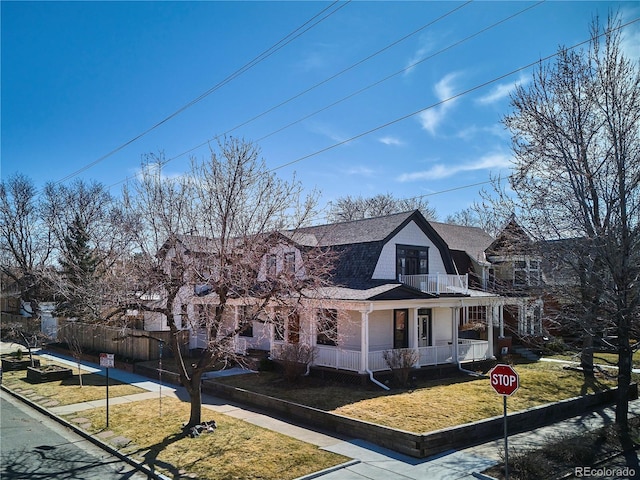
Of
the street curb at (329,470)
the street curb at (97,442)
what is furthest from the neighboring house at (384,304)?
the street curb at (329,470)

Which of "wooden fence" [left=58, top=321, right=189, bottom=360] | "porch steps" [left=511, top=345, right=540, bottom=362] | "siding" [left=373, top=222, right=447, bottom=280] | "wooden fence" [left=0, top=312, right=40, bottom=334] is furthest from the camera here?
"wooden fence" [left=0, top=312, right=40, bottom=334]

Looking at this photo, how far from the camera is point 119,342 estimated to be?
2534cm

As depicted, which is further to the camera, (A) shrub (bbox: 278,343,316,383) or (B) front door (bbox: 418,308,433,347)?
(B) front door (bbox: 418,308,433,347)

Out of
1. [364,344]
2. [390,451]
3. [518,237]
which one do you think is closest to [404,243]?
[364,344]

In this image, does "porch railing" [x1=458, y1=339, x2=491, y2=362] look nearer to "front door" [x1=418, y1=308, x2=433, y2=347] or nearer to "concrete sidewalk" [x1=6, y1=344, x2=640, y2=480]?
"front door" [x1=418, y1=308, x2=433, y2=347]

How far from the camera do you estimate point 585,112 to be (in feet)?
42.5

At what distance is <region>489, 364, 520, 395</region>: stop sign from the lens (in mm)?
8773

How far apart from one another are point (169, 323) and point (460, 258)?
20.3m

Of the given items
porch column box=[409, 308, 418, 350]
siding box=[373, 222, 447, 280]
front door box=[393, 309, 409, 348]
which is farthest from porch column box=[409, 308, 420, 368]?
siding box=[373, 222, 447, 280]

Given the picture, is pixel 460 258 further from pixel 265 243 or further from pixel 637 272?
pixel 265 243

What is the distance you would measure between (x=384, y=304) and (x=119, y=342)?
15.7 metres

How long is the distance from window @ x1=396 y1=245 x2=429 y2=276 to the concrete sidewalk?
31.7 feet

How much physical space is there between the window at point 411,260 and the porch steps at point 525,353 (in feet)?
26.6

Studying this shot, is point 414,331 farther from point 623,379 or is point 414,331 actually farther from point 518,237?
point 623,379
